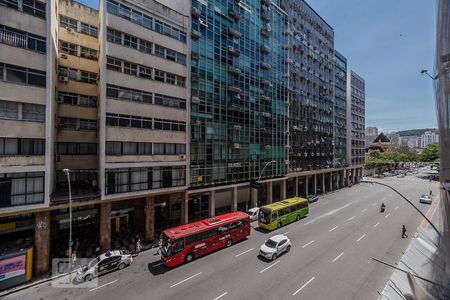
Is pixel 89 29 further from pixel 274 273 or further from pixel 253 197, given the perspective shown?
pixel 253 197

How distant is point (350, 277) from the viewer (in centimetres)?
1864

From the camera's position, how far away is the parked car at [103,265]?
19.1 m

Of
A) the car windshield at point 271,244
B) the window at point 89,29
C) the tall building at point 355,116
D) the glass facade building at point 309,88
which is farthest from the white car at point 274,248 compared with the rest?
the tall building at point 355,116

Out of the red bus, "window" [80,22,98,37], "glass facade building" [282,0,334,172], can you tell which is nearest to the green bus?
the red bus

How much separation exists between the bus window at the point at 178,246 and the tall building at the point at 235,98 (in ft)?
32.7

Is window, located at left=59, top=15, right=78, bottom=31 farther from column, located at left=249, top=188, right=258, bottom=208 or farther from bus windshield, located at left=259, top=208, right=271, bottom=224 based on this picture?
column, located at left=249, top=188, right=258, bottom=208

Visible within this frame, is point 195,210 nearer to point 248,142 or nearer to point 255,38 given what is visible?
point 248,142

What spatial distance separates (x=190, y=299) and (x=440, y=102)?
62.6 ft

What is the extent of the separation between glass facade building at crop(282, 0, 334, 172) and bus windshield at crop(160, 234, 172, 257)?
110ft

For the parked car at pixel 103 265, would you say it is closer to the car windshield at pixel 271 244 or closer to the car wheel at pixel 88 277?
the car wheel at pixel 88 277

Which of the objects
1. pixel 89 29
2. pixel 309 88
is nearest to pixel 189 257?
pixel 89 29

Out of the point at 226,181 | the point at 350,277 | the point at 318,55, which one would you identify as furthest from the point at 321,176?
the point at 350,277

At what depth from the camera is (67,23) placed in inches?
1046

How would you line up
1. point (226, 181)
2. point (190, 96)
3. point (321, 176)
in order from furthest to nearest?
point (321, 176) → point (226, 181) → point (190, 96)
